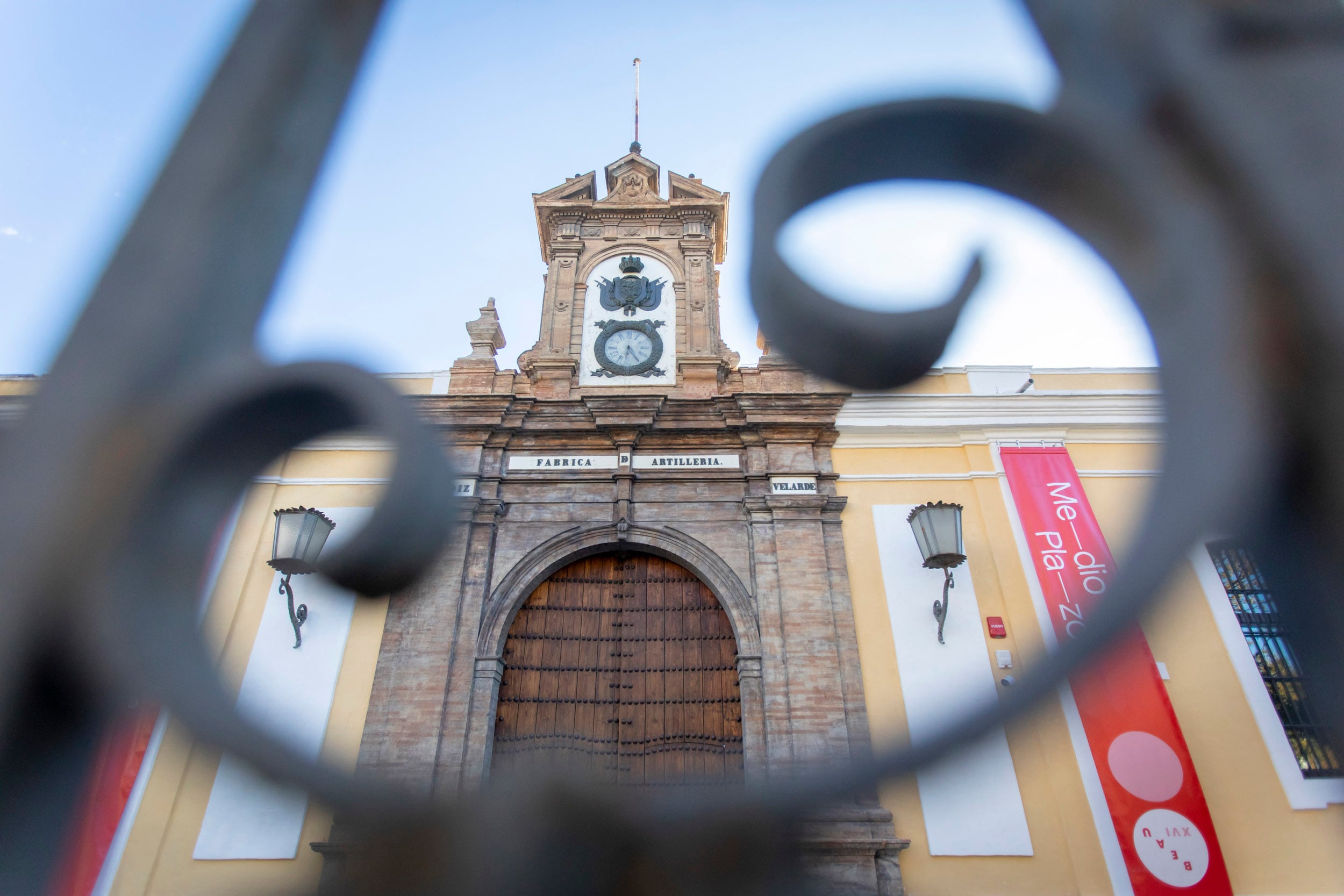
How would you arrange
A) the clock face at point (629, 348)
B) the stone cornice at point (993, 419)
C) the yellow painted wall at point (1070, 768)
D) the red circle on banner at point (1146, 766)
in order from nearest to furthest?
the yellow painted wall at point (1070, 768), the red circle on banner at point (1146, 766), the stone cornice at point (993, 419), the clock face at point (629, 348)

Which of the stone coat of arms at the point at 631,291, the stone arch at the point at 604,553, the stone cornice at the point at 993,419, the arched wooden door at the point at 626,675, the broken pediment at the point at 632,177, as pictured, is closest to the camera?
the arched wooden door at the point at 626,675

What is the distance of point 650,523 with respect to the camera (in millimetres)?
8188

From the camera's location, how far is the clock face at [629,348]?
9.43m

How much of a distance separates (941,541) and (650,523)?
3009mm

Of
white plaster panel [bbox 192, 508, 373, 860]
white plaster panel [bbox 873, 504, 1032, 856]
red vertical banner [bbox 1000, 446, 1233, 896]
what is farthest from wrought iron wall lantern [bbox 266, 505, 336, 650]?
red vertical banner [bbox 1000, 446, 1233, 896]

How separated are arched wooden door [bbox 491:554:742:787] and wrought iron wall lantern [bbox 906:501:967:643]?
2126 millimetres

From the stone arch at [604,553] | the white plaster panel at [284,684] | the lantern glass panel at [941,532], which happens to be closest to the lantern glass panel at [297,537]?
the white plaster panel at [284,684]

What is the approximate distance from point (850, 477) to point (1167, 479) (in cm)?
822

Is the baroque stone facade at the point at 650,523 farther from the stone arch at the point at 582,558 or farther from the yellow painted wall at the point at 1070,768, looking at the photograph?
the yellow painted wall at the point at 1070,768

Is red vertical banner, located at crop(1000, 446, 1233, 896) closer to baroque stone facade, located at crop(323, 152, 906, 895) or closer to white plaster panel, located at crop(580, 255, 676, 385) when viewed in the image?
baroque stone facade, located at crop(323, 152, 906, 895)

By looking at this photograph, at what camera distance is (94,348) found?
558mm

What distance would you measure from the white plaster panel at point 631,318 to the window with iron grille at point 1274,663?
617 centimetres

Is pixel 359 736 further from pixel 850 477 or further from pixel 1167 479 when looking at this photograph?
pixel 1167 479

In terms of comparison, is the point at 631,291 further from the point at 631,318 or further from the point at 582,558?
the point at 582,558
